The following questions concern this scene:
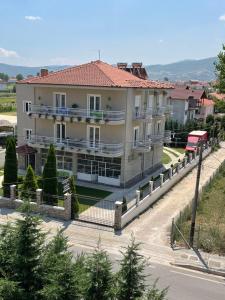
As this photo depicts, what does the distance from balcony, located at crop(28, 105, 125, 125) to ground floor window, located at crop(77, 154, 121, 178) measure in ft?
11.5

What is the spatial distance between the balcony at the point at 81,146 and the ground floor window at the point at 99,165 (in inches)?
51.5

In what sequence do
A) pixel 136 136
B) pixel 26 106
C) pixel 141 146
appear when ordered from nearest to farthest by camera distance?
1. pixel 141 146
2. pixel 136 136
3. pixel 26 106

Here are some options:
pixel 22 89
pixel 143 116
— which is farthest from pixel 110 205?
pixel 22 89

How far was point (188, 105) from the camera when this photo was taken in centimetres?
6206

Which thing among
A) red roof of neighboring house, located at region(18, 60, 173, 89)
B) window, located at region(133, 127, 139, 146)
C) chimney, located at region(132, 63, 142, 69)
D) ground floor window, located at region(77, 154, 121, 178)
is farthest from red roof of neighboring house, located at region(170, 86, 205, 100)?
ground floor window, located at region(77, 154, 121, 178)

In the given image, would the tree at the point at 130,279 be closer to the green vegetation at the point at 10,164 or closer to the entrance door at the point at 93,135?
the green vegetation at the point at 10,164

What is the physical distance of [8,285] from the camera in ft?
31.9

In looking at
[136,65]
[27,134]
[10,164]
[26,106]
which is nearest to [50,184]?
[10,164]

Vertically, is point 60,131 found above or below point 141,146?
above

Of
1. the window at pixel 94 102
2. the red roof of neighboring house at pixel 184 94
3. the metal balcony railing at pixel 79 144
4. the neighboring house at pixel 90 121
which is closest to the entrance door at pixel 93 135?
the neighboring house at pixel 90 121

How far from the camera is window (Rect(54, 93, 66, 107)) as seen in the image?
3369 cm

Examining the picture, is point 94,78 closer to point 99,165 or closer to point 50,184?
point 99,165

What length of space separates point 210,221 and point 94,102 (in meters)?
14.2

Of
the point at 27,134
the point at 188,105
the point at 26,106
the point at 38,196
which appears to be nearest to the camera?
the point at 38,196
